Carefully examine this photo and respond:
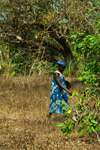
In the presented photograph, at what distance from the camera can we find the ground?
3861 mm

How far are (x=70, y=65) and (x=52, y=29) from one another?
80.6 inches

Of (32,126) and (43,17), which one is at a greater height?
(43,17)

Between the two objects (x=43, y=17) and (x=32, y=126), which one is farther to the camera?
(x=43, y=17)

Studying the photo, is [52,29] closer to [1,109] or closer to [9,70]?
[9,70]

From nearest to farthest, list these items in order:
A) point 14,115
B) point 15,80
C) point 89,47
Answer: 1. point 89,47
2. point 14,115
3. point 15,80

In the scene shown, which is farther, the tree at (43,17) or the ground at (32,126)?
the tree at (43,17)

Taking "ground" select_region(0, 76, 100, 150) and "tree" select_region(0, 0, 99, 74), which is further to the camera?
"tree" select_region(0, 0, 99, 74)

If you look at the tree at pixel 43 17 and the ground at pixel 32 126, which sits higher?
the tree at pixel 43 17

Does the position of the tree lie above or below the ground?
above

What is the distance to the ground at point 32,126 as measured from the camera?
12.7 feet

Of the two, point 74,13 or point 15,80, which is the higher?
point 74,13

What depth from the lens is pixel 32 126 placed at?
16.0ft

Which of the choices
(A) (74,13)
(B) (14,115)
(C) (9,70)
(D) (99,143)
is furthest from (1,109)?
(A) (74,13)

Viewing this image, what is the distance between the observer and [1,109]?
6516mm
